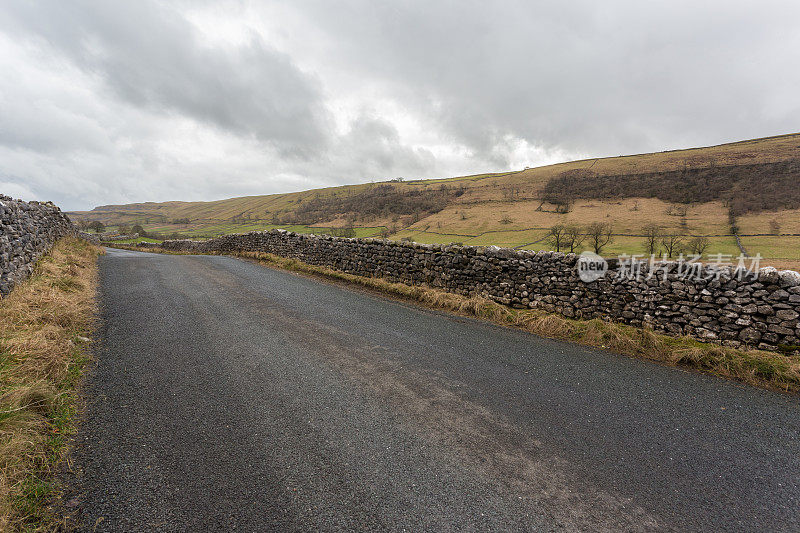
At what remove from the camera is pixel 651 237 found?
32250 mm

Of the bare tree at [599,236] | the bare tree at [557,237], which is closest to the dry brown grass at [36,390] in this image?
the bare tree at [557,237]

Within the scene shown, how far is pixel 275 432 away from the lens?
3322 millimetres

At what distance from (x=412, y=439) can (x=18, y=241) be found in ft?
34.6

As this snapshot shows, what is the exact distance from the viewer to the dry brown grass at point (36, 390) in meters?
2.28

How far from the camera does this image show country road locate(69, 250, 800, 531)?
2502 millimetres

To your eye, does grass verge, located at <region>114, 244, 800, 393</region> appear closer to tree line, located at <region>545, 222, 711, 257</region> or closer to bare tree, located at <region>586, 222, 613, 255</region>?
tree line, located at <region>545, 222, 711, 257</region>

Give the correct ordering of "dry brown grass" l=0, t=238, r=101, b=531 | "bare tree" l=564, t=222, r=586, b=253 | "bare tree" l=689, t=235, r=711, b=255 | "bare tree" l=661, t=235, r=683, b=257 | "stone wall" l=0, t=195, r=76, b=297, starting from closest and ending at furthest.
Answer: "dry brown grass" l=0, t=238, r=101, b=531 → "stone wall" l=0, t=195, r=76, b=297 → "bare tree" l=689, t=235, r=711, b=255 → "bare tree" l=661, t=235, r=683, b=257 → "bare tree" l=564, t=222, r=586, b=253

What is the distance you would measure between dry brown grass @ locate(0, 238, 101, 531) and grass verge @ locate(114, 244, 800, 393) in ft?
24.8

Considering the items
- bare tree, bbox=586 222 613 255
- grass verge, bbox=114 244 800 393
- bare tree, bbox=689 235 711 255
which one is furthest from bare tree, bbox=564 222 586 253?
grass verge, bbox=114 244 800 393

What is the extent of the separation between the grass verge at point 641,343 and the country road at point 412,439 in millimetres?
487

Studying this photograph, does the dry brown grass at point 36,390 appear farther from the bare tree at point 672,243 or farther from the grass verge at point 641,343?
the bare tree at point 672,243

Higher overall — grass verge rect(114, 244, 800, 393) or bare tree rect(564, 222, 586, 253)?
bare tree rect(564, 222, 586, 253)

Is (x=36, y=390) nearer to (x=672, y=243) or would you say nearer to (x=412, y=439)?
(x=412, y=439)

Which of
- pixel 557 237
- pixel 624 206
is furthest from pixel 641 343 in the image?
pixel 624 206
